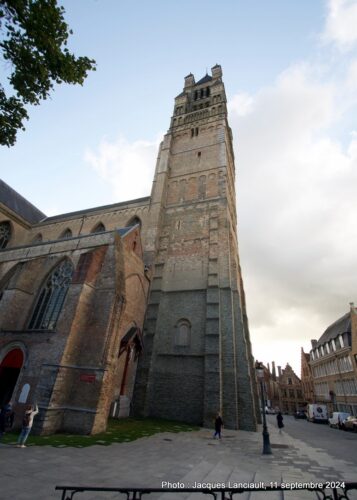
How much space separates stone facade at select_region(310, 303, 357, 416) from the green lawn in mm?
25608

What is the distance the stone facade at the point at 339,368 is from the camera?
99.9ft

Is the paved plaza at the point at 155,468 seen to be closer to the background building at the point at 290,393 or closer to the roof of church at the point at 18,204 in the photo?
the roof of church at the point at 18,204

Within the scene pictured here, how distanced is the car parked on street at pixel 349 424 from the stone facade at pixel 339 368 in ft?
29.4

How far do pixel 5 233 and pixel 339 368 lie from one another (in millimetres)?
43853

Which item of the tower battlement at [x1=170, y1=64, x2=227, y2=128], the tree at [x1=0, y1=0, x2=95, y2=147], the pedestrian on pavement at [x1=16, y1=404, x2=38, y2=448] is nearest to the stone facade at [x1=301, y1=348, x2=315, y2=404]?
the tower battlement at [x1=170, y1=64, x2=227, y2=128]

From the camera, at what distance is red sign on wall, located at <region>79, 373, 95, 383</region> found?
11020 mm

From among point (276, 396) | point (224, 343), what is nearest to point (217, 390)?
point (224, 343)

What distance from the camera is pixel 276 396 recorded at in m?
66.4

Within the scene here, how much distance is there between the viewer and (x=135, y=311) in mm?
18219

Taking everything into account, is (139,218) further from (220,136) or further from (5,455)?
(5,455)

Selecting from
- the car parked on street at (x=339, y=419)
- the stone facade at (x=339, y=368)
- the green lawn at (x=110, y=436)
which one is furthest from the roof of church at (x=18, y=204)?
the stone facade at (x=339, y=368)

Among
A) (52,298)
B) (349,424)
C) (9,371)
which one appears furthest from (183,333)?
(349,424)

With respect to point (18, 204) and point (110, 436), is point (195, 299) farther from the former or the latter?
point (18, 204)

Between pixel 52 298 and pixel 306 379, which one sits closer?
pixel 52 298
